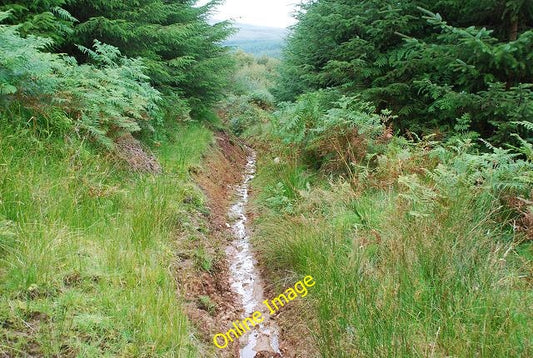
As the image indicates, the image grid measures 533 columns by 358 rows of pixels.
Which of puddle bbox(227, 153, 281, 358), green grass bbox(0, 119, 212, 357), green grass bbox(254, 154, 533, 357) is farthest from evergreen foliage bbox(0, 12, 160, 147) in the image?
green grass bbox(254, 154, 533, 357)

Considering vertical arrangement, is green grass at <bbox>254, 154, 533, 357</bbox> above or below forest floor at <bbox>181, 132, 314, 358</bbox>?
above

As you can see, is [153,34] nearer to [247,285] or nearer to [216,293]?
[247,285]

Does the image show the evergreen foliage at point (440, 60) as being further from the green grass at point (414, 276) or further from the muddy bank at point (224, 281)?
the muddy bank at point (224, 281)

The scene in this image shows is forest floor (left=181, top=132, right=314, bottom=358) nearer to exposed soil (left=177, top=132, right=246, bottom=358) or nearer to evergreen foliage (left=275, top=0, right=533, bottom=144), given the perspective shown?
exposed soil (left=177, top=132, right=246, bottom=358)

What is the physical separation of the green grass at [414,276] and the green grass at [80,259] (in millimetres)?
1256

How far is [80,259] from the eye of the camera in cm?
299

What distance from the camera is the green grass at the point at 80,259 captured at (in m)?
2.43

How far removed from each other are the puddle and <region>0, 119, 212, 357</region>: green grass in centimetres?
95

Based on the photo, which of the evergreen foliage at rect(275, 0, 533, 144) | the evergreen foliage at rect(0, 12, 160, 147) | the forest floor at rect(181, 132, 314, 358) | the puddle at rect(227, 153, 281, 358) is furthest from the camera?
the evergreen foliage at rect(275, 0, 533, 144)

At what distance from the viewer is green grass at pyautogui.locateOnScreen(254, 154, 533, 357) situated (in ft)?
7.65

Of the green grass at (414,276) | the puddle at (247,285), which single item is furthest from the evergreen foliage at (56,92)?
the green grass at (414,276)

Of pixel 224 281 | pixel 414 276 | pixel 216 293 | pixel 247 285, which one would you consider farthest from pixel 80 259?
pixel 414 276

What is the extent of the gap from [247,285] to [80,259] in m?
2.20

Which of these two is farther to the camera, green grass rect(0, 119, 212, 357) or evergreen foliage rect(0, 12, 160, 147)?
evergreen foliage rect(0, 12, 160, 147)
